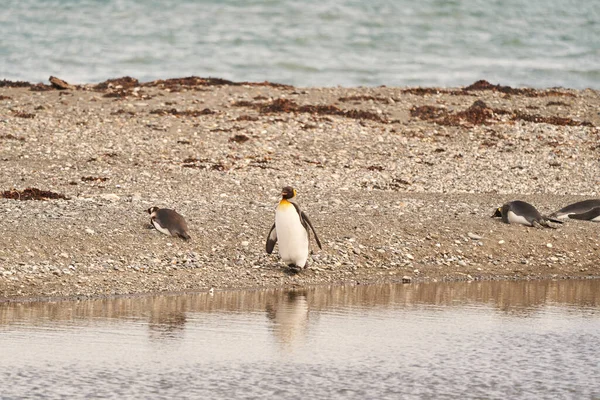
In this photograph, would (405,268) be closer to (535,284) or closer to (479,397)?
(535,284)

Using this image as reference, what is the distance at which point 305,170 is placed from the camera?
25.5 metres

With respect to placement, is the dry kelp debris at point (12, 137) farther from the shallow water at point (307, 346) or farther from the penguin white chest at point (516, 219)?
the shallow water at point (307, 346)

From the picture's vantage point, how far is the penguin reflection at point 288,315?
1254 cm

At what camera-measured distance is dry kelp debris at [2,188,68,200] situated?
19938 mm

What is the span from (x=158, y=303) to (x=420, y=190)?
11.3 m

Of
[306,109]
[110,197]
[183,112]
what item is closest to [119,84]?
[183,112]

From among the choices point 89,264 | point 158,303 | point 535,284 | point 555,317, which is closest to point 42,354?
point 158,303

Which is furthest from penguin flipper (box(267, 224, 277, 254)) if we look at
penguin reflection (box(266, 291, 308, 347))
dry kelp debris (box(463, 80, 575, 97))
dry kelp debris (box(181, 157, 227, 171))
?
dry kelp debris (box(463, 80, 575, 97))

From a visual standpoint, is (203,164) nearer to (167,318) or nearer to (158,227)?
(158,227)

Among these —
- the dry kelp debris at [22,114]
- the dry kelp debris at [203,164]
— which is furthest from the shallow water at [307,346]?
the dry kelp debris at [22,114]

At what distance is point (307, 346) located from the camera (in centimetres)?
1205

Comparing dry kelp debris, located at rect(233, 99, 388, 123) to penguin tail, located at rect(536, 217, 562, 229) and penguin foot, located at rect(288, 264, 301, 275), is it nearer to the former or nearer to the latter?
penguin tail, located at rect(536, 217, 562, 229)

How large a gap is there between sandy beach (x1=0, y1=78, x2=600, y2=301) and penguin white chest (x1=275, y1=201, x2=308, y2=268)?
0.33 m

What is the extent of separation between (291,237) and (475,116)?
57.4ft
